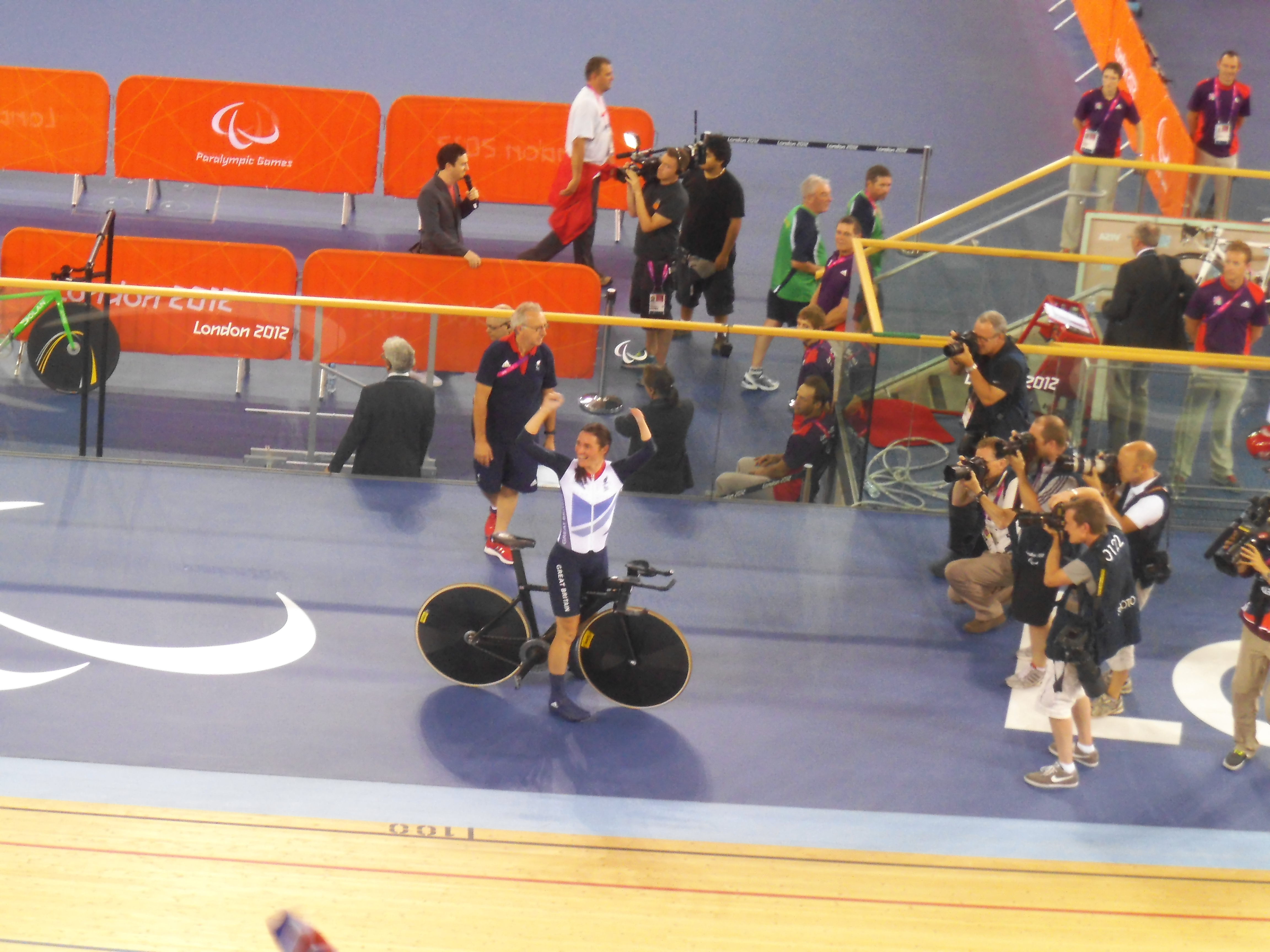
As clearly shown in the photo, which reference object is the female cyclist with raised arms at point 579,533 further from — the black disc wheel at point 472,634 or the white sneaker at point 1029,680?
the white sneaker at point 1029,680

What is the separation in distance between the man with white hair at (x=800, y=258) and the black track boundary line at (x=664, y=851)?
5.39 metres

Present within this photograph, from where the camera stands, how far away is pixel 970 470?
7.21 meters

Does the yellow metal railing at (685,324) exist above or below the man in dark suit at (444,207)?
below

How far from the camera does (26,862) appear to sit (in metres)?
5.53

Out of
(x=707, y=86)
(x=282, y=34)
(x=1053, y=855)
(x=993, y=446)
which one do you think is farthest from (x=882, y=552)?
(x=282, y=34)

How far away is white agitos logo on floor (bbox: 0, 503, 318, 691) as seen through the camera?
6957mm

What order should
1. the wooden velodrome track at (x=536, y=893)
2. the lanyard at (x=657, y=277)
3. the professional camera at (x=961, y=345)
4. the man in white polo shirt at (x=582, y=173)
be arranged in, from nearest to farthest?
1. the wooden velodrome track at (x=536, y=893)
2. the professional camera at (x=961, y=345)
3. the lanyard at (x=657, y=277)
4. the man in white polo shirt at (x=582, y=173)

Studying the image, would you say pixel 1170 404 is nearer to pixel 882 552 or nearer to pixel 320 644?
pixel 882 552

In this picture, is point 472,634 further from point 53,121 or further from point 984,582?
point 53,121

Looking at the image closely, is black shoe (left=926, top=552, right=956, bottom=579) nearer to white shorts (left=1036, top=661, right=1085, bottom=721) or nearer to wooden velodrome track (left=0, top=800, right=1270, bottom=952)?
white shorts (left=1036, top=661, right=1085, bottom=721)

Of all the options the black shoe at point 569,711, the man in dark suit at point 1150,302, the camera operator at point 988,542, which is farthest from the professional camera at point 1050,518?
the man in dark suit at point 1150,302

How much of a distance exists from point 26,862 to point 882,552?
5345 mm

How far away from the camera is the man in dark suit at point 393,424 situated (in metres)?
8.64

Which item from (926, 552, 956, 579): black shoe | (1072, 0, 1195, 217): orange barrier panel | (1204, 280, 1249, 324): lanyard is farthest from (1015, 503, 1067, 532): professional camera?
(1072, 0, 1195, 217): orange barrier panel
